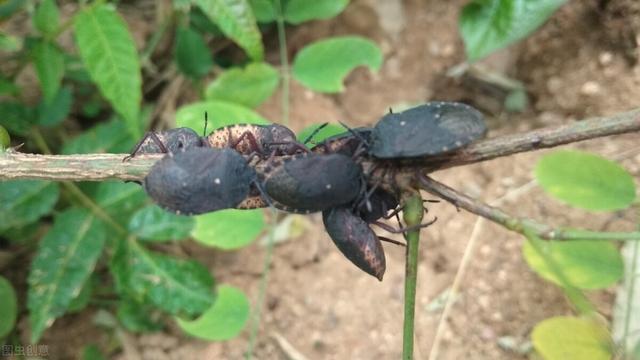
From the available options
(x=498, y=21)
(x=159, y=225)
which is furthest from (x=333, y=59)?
(x=159, y=225)

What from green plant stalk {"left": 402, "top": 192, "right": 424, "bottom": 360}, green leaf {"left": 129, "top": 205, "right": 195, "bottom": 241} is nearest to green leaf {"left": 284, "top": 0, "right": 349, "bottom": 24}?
green leaf {"left": 129, "top": 205, "right": 195, "bottom": 241}

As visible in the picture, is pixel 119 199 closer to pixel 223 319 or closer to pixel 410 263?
pixel 223 319

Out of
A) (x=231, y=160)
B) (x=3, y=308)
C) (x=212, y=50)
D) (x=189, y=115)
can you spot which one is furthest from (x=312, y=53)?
(x=3, y=308)

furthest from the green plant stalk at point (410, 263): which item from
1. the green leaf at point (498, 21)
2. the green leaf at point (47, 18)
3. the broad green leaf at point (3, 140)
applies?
the green leaf at point (47, 18)

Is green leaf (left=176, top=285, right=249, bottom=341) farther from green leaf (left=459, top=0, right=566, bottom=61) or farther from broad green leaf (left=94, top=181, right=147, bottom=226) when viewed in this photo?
green leaf (left=459, top=0, right=566, bottom=61)

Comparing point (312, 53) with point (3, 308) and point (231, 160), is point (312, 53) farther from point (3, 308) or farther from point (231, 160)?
point (3, 308)

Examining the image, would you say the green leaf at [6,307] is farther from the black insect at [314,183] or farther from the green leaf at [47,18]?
the black insect at [314,183]

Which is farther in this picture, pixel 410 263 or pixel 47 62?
pixel 47 62
